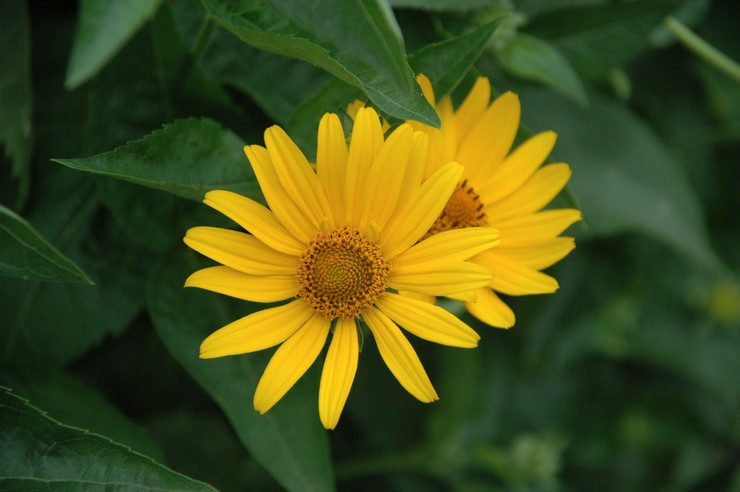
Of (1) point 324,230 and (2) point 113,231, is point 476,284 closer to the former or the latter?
(1) point 324,230

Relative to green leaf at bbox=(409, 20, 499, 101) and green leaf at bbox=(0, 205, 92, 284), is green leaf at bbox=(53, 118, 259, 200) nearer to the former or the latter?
green leaf at bbox=(0, 205, 92, 284)

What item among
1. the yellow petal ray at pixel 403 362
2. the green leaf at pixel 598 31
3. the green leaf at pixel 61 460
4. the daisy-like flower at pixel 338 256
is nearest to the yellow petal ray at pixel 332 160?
the daisy-like flower at pixel 338 256

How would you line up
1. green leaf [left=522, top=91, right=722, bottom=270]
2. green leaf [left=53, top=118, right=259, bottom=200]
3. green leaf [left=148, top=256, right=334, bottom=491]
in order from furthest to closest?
green leaf [left=522, top=91, right=722, bottom=270] → green leaf [left=148, top=256, right=334, bottom=491] → green leaf [left=53, top=118, right=259, bottom=200]

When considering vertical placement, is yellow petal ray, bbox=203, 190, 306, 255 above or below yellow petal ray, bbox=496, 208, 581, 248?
below

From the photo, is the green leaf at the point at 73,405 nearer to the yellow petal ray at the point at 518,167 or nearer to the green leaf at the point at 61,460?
the green leaf at the point at 61,460

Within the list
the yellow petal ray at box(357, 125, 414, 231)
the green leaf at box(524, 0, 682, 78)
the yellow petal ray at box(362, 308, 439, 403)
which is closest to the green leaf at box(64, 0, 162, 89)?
the yellow petal ray at box(357, 125, 414, 231)

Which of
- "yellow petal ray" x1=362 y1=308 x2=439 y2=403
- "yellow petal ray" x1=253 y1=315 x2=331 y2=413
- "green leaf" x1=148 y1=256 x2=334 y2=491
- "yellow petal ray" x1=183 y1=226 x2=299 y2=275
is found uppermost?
"yellow petal ray" x1=362 y1=308 x2=439 y2=403

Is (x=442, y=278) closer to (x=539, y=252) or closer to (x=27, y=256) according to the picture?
(x=539, y=252)
